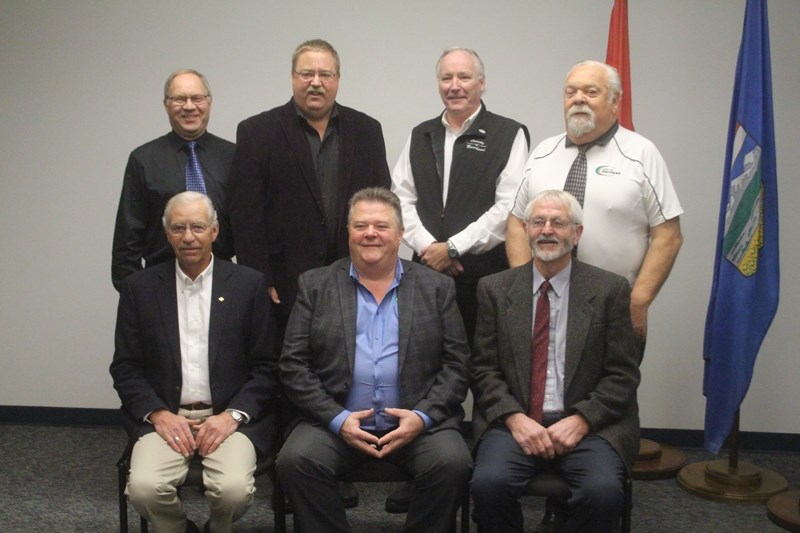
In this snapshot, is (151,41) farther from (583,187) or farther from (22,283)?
(583,187)

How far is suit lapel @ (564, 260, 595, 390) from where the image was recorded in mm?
2838

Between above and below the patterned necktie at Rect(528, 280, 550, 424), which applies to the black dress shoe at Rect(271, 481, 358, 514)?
below

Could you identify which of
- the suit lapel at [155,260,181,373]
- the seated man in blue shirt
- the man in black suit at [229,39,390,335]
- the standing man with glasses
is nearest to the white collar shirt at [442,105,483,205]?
the man in black suit at [229,39,390,335]

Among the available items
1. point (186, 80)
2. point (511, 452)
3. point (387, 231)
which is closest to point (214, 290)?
point (387, 231)

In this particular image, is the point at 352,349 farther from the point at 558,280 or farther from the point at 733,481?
the point at 733,481

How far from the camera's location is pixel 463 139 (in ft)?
11.4

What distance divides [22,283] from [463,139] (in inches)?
106

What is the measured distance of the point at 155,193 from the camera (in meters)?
3.45

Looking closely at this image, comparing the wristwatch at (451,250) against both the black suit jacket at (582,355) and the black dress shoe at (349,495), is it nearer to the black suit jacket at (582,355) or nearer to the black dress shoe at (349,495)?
the black suit jacket at (582,355)

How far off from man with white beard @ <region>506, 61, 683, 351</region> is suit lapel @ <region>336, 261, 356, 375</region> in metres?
0.81

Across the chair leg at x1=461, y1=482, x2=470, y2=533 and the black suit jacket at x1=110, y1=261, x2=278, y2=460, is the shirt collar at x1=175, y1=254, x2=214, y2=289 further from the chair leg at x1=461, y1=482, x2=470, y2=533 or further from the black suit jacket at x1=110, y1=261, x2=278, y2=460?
the chair leg at x1=461, y1=482, x2=470, y2=533

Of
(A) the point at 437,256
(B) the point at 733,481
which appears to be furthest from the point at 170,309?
(B) the point at 733,481

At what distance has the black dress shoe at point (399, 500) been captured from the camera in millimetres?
3486

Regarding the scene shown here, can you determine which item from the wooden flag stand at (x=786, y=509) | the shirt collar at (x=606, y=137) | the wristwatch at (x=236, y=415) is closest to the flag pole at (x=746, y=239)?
the wooden flag stand at (x=786, y=509)
